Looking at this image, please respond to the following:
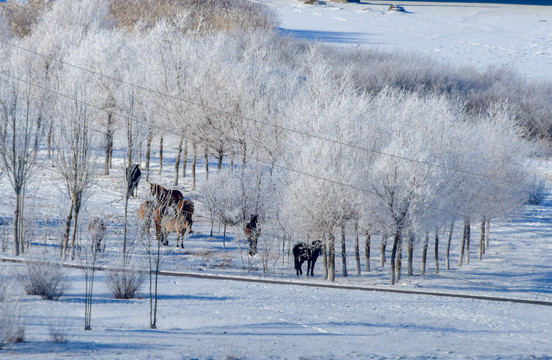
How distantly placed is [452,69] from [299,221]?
164ft

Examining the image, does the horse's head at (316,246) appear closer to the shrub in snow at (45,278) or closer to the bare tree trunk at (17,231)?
the bare tree trunk at (17,231)

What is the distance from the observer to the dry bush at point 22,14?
216 feet

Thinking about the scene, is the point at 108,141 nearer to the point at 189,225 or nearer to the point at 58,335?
the point at 189,225

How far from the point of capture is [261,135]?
40.2 m

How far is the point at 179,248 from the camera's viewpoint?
31828 mm

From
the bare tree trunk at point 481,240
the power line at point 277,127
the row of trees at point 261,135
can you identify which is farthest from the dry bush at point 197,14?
the bare tree trunk at point 481,240

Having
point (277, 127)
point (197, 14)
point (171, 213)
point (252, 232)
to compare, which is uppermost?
point (197, 14)

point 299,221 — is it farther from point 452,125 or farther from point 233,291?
point 452,125

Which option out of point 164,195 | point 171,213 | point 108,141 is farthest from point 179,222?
point 108,141

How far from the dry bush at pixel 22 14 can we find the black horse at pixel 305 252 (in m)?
44.2

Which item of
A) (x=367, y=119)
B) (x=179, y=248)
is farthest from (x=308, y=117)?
(x=179, y=248)

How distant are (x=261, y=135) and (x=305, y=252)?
1216 centimetres

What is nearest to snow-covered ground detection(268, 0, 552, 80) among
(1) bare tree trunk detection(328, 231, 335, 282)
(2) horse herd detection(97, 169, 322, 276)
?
(2) horse herd detection(97, 169, 322, 276)

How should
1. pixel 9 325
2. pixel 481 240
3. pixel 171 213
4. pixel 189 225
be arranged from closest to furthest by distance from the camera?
pixel 9 325 → pixel 171 213 → pixel 189 225 → pixel 481 240
